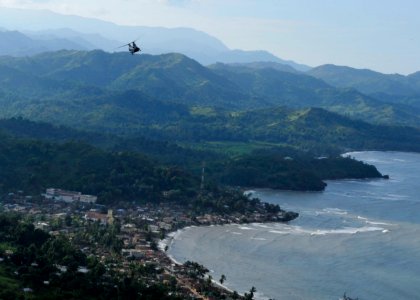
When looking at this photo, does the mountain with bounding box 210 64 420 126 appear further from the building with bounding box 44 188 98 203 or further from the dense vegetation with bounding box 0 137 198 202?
the building with bounding box 44 188 98 203

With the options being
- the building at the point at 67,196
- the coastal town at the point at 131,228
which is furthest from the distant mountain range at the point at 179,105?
the coastal town at the point at 131,228

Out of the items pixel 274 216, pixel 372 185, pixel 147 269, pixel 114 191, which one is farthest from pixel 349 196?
pixel 147 269

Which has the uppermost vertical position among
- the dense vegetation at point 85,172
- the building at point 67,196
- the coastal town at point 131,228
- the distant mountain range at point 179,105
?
the distant mountain range at point 179,105

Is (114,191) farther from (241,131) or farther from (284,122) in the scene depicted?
(284,122)

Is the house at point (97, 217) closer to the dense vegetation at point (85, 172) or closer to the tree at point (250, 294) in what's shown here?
the dense vegetation at point (85, 172)

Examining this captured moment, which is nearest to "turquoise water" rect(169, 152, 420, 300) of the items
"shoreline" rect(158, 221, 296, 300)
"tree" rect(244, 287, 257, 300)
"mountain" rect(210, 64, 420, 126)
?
"shoreline" rect(158, 221, 296, 300)

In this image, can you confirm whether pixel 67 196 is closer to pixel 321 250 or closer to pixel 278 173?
pixel 321 250
